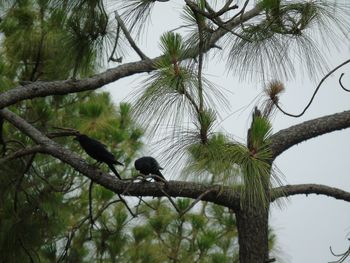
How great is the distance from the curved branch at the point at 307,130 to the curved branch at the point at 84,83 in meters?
0.36

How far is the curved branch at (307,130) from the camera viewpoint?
1.80m

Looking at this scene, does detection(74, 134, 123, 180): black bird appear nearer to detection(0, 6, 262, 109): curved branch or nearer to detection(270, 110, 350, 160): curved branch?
detection(0, 6, 262, 109): curved branch

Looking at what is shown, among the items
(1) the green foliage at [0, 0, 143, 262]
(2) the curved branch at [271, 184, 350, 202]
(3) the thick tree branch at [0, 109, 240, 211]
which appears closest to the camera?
(3) the thick tree branch at [0, 109, 240, 211]

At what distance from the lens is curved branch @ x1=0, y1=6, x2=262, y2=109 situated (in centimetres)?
176

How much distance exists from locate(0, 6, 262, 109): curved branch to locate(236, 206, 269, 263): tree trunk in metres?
0.51

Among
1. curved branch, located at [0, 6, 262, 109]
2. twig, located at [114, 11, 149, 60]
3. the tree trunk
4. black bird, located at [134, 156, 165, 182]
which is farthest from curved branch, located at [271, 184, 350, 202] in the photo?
twig, located at [114, 11, 149, 60]

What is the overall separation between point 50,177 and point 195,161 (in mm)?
1909

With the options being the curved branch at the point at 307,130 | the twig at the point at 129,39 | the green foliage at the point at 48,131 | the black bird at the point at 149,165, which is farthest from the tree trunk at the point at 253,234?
the twig at the point at 129,39

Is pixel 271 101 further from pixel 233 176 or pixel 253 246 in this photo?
pixel 253 246

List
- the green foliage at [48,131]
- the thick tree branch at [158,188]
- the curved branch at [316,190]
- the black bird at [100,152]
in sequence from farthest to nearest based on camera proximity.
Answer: the green foliage at [48,131] → the black bird at [100,152] → the curved branch at [316,190] → the thick tree branch at [158,188]

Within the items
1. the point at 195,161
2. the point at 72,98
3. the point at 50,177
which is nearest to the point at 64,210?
the point at 50,177

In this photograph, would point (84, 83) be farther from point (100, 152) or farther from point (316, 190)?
point (316, 190)

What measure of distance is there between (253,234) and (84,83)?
2.19ft

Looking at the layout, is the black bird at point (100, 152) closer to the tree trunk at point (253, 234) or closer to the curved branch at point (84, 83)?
the curved branch at point (84, 83)
